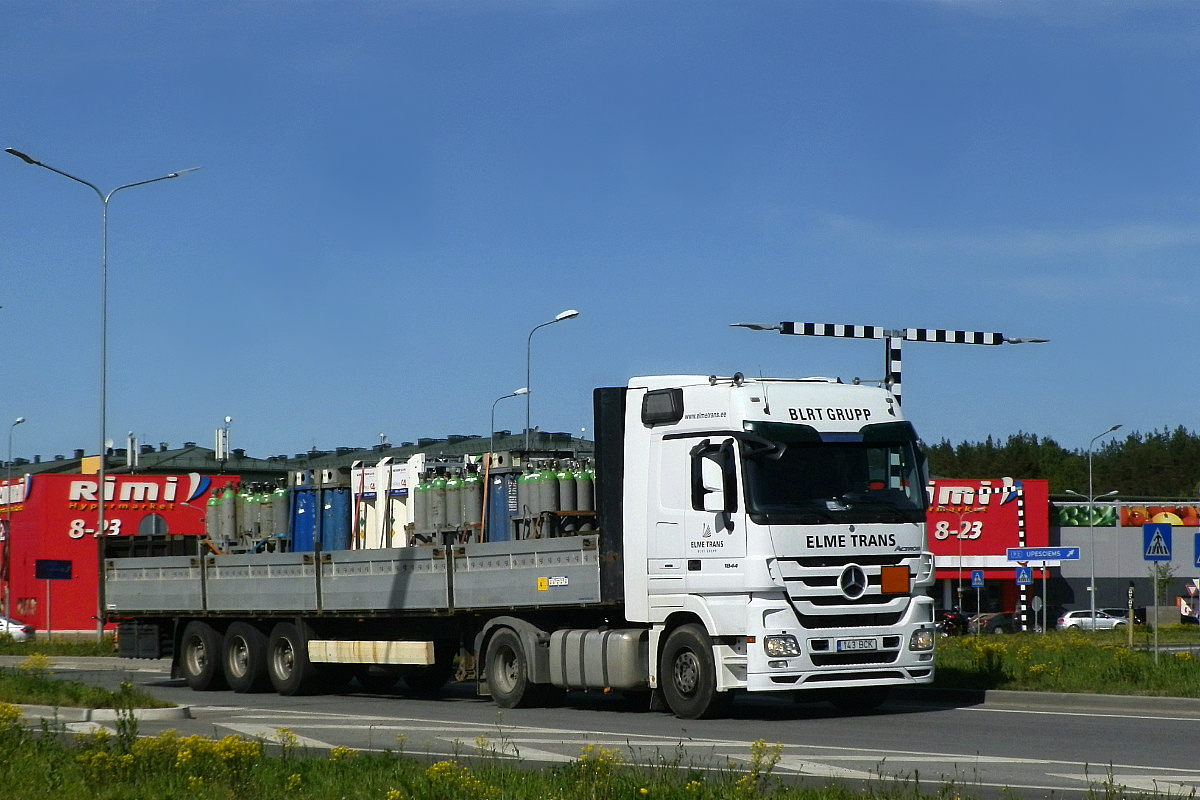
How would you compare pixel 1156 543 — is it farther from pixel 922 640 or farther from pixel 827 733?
pixel 827 733

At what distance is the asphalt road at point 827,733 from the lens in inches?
450

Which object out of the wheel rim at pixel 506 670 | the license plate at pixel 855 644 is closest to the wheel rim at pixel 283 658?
the wheel rim at pixel 506 670

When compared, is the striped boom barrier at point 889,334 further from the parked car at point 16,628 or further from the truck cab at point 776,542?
the parked car at point 16,628

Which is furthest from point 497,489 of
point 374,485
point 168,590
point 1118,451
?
point 1118,451

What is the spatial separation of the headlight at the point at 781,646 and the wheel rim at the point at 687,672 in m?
0.93

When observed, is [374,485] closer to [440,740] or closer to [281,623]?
[281,623]

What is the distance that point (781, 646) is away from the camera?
15.7 m

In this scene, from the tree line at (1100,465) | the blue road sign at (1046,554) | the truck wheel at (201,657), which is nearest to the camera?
the truck wheel at (201,657)

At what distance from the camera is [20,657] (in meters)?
39.3

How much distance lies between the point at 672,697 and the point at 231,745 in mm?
6971

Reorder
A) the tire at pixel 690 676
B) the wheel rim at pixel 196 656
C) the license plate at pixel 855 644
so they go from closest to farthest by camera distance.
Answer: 1. the license plate at pixel 855 644
2. the tire at pixel 690 676
3. the wheel rim at pixel 196 656

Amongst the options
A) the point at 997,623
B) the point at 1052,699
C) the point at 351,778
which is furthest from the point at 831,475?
the point at 997,623

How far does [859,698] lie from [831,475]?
340 cm

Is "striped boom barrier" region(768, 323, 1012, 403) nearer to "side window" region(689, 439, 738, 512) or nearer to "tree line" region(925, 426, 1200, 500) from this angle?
"side window" region(689, 439, 738, 512)
